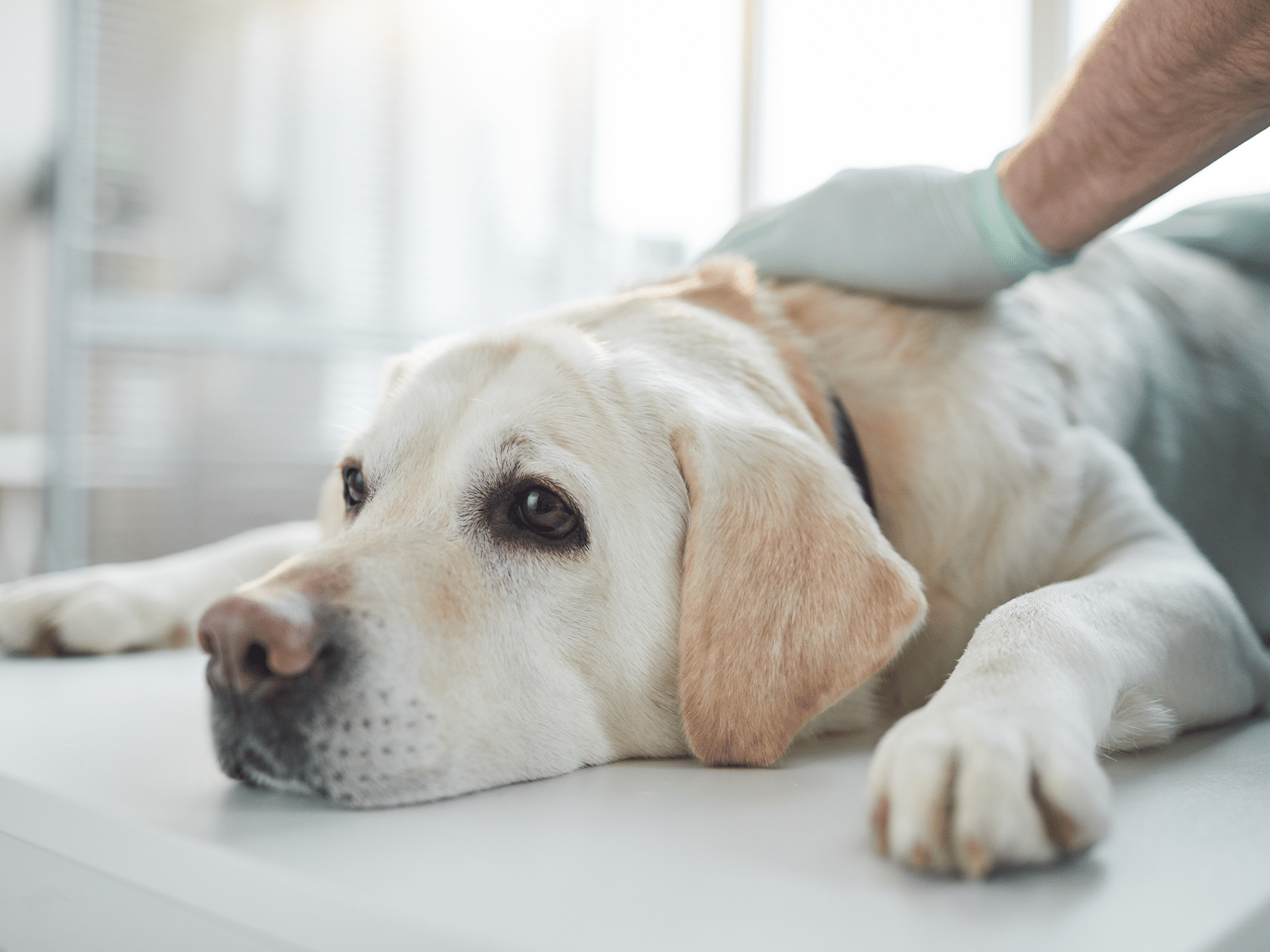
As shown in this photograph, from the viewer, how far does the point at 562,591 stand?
1.15 m

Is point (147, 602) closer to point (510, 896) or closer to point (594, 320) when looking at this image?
point (594, 320)

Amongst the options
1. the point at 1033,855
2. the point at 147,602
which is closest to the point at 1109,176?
the point at 1033,855

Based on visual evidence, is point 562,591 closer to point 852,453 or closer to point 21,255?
point 852,453

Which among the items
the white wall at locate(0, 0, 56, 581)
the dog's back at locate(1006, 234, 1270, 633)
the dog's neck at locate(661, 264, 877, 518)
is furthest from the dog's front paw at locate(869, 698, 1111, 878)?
the white wall at locate(0, 0, 56, 581)

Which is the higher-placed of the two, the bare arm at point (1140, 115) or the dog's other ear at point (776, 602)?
the bare arm at point (1140, 115)

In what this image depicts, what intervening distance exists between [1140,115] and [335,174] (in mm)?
4170

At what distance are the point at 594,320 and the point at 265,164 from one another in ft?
12.1

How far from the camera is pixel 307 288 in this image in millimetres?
4625

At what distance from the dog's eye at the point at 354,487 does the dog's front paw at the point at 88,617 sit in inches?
20.4

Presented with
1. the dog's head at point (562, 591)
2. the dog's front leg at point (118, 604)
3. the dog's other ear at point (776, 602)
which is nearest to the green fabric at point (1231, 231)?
the dog's head at point (562, 591)

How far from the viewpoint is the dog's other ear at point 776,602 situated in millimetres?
1096

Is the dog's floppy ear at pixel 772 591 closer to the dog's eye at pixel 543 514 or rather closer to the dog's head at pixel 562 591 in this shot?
→ the dog's head at pixel 562 591

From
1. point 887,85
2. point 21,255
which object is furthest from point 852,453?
point 887,85

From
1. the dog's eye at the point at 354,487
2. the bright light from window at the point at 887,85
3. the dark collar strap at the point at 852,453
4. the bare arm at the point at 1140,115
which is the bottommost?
the dog's eye at the point at 354,487
